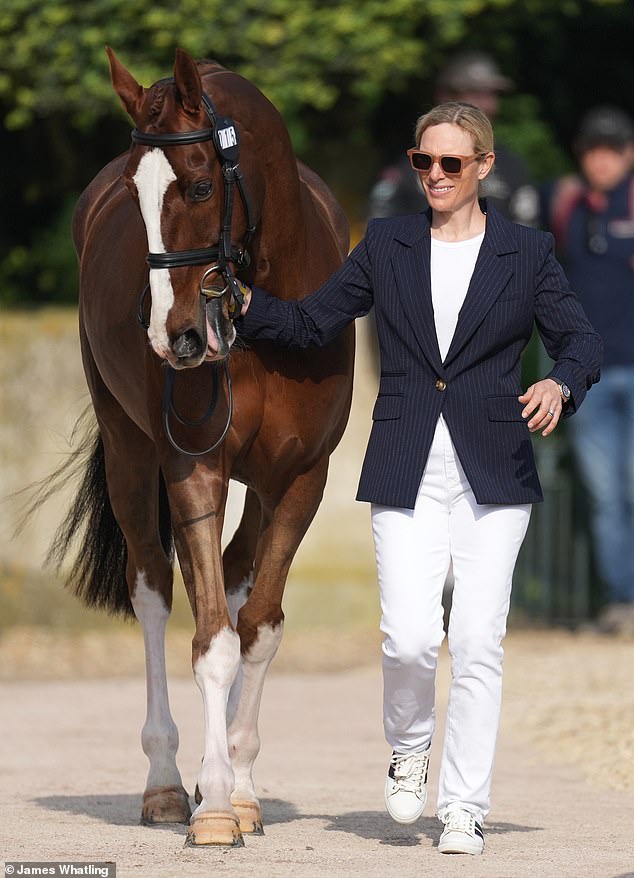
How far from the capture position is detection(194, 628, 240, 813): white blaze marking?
5148 millimetres

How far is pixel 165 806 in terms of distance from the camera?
572 centimetres

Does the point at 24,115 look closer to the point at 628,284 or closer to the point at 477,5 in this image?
the point at 477,5

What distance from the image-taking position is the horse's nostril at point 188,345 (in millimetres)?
4828

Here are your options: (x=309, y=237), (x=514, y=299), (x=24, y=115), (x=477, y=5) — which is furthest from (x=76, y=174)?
(x=514, y=299)

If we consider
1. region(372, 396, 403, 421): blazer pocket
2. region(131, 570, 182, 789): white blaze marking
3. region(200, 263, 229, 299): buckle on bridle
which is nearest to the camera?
region(200, 263, 229, 299): buckle on bridle

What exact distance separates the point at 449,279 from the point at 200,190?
753mm

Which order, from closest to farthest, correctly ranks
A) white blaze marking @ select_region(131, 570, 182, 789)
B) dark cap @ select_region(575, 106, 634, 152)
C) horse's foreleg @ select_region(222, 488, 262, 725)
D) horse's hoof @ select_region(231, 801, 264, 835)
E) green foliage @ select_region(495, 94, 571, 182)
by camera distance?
1. horse's hoof @ select_region(231, 801, 264, 835)
2. white blaze marking @ select_region(131, 570, 182, 789)
3. horse's foreleg @ select_region(222, 488, 262, 725)
4. dark cap @ select_region(575, 106, 634, 152)
5. green foliage @ select_region(495, 94, 571, 182)

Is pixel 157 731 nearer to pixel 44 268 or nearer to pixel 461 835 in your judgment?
pixel 461 835

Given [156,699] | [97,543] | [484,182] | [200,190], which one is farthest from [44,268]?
[200,190]

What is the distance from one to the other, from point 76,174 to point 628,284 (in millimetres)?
3483

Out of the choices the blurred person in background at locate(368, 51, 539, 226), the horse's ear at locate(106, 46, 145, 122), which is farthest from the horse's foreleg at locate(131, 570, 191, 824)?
the blurred person in background at locate(368, 51, 539, 226)

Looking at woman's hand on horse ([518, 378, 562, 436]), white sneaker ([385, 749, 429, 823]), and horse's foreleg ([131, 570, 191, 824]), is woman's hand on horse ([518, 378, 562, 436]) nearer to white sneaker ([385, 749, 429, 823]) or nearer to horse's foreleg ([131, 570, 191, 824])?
white sneaker ([385, 749, 429, 823])

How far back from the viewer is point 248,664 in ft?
18.8

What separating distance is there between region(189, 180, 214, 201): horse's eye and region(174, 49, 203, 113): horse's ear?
0.71ft
